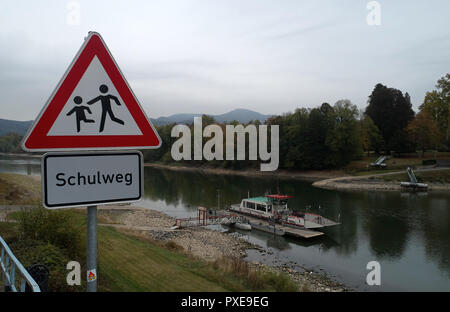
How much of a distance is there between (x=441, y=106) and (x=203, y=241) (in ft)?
217

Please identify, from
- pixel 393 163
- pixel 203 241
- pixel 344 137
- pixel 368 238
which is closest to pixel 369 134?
pixel 344 137

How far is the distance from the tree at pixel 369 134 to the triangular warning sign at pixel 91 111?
74.9 meters

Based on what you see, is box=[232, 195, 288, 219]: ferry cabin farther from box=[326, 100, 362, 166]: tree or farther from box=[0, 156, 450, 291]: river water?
box=[326, 100, 362, 166]: tree

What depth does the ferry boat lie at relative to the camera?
2839cm

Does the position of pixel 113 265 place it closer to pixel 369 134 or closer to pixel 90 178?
pixel 90 178

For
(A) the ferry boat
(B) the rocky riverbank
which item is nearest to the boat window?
(A) the ferry boat

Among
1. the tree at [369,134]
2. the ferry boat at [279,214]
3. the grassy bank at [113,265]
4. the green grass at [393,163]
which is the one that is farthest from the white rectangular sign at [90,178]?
the tree at [369,134]

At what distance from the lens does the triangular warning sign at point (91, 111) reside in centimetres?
204

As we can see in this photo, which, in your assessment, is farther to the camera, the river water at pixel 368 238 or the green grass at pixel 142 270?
the river water at pixel 368 238

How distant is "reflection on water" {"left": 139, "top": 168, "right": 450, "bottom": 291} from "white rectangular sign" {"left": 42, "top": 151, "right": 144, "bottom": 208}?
17994 mm

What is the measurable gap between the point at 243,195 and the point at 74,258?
38.2 meters

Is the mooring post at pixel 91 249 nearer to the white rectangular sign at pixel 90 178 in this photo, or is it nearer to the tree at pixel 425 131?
the white rectangular sign at pixel 90 178

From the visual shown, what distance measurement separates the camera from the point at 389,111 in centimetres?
7444

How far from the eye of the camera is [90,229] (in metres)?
2.01
